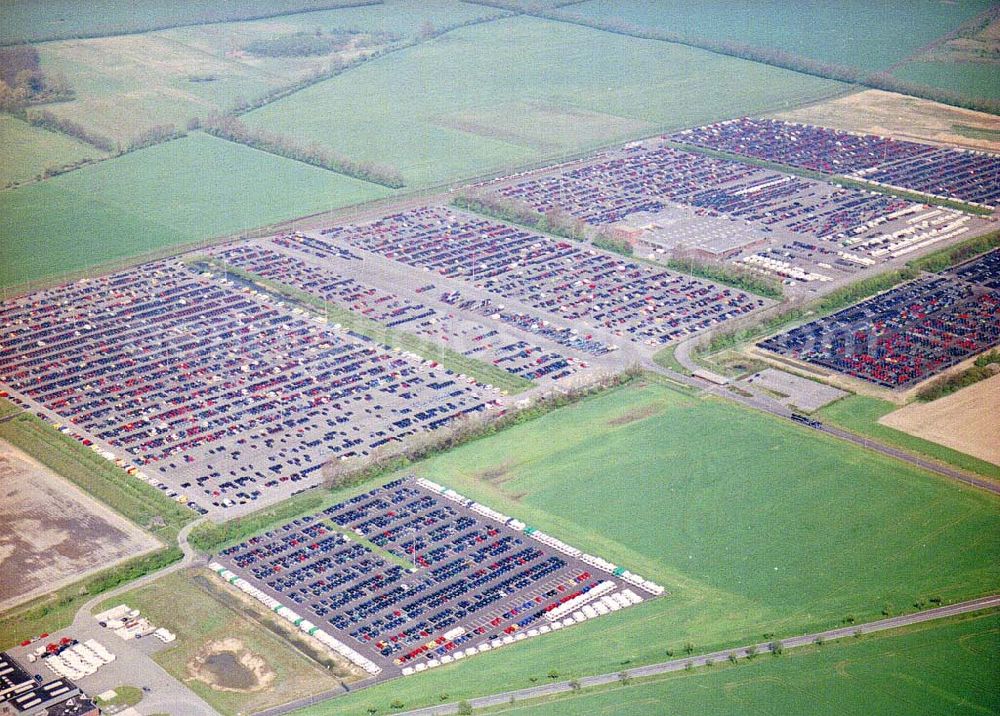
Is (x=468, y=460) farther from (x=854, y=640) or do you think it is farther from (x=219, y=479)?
(x=854, y=640)

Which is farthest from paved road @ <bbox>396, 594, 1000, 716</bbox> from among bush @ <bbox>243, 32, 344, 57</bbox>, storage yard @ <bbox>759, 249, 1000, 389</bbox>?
bush @ <bbox>243, 32, 344, 57</bbox>

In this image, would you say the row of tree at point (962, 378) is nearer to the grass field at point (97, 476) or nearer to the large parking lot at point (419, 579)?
the large parking lot at point (419, 579)

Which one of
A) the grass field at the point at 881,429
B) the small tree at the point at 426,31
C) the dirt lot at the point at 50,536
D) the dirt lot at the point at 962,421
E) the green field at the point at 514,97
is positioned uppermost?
the small tree at the point at 426,31

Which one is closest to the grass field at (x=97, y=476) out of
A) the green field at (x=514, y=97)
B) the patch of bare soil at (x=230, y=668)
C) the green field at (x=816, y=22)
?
the patch of bare soil at (x=230, y=668)

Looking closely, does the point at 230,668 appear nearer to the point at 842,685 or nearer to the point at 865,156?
the point at 842,685

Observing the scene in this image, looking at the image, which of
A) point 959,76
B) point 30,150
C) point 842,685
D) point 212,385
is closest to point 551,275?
point 212,385
